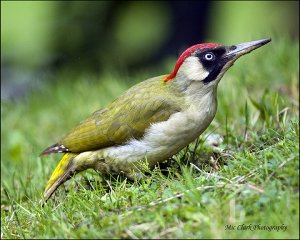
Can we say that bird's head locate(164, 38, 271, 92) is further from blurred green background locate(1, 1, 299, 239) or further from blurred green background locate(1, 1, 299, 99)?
blurred green background locate(1, 1, 299, 99)

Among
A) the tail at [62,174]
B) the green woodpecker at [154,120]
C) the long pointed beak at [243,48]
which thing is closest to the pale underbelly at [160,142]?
the green woodpecker at [154,120]

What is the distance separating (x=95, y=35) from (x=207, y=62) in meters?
4.69

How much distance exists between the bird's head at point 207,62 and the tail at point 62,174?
3.11 ft

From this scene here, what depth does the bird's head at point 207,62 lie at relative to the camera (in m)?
4.41

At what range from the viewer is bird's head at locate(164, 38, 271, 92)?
14.5 feet

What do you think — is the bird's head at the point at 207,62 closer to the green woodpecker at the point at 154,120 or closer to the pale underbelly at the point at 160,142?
the green woodpecker at the point at 154,120

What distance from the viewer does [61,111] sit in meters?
7.32

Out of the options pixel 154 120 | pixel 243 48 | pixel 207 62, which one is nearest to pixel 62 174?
pixel 154 120

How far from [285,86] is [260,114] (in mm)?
1172

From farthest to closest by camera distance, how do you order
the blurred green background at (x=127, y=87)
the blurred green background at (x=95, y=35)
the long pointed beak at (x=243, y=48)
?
the blurred green background at (x=95, y=35) → the long pointed beak at (x=243, y=48) → the blurred green background at (x=127, y=87)

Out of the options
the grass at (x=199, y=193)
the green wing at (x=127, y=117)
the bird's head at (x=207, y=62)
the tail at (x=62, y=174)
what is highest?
the bird's head at (x=207, y=62)

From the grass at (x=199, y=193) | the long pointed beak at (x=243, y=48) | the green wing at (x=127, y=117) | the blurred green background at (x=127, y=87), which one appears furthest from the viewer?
the green wing at (x=127, y=117)

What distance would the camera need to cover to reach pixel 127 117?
4.61 meters

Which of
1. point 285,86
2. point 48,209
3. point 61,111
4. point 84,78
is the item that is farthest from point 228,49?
point 84,78
